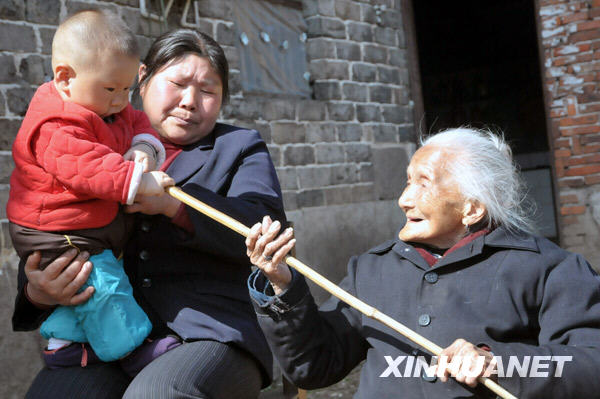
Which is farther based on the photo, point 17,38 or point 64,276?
point 17,38

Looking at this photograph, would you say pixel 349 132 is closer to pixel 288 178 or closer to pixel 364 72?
pixel 364 72

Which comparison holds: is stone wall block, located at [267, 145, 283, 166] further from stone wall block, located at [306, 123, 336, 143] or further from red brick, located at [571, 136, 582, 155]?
red brick, located at [571, 136, 582, 155]

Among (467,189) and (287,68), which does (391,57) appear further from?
(467,189)

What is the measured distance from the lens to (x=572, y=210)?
19.2 feet

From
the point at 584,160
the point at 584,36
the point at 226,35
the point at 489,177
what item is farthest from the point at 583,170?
the point at 489,177

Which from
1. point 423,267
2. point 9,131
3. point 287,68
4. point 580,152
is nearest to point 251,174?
point 423,267

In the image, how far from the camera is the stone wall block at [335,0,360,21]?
5.59m

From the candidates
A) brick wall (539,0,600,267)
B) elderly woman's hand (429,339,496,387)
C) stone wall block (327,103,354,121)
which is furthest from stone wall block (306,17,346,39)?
elderly woman's hand (429,339,496,387)

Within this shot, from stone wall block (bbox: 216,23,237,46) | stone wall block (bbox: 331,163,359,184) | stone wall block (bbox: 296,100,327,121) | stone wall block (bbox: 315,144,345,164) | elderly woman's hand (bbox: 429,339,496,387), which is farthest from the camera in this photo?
stone wall block (bbox: 331,163,359,184)

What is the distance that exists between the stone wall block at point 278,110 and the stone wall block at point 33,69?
1756 mm

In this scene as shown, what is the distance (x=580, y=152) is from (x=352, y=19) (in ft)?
7.35

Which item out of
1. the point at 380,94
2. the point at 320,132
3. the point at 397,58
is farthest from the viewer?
the point at 397,58

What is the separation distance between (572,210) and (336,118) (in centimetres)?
221

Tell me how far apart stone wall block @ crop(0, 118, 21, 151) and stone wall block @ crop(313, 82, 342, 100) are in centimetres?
271
